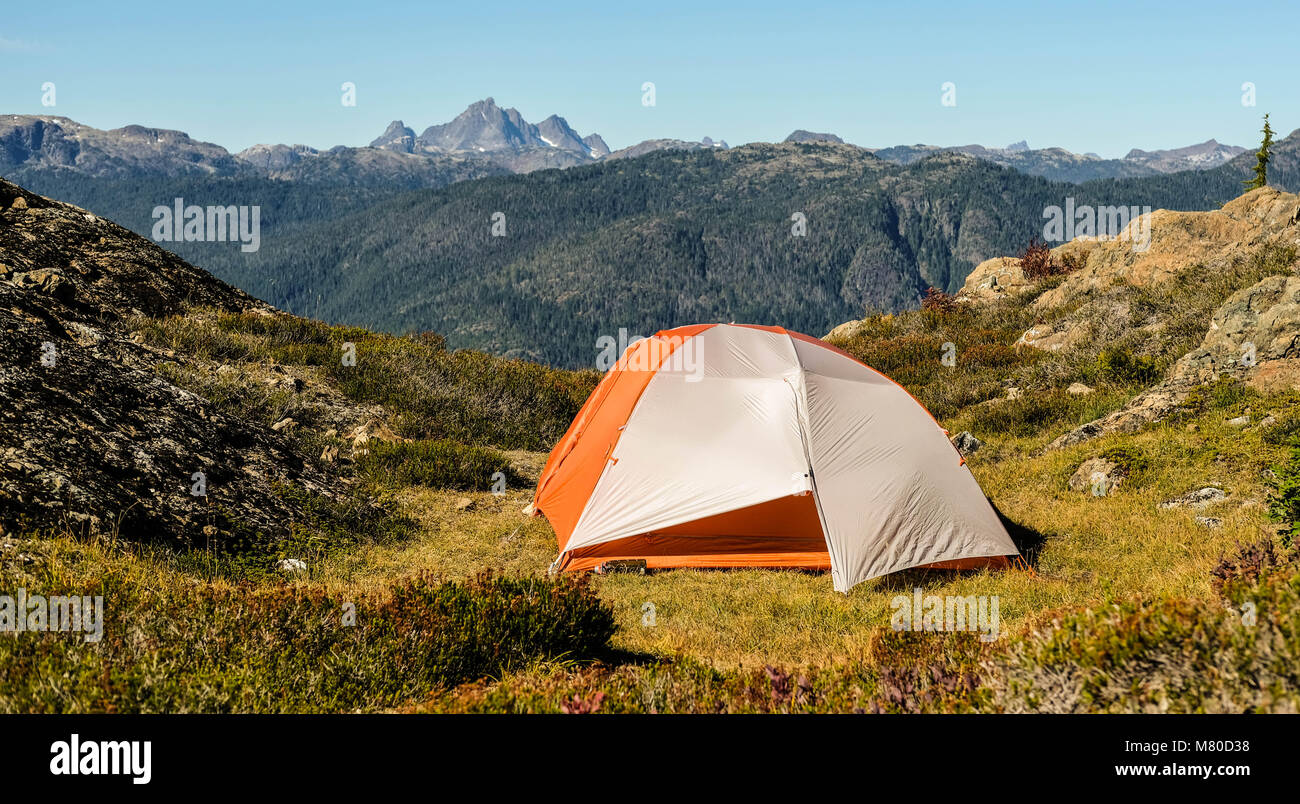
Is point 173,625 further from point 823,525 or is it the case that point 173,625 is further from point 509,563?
point 823,525

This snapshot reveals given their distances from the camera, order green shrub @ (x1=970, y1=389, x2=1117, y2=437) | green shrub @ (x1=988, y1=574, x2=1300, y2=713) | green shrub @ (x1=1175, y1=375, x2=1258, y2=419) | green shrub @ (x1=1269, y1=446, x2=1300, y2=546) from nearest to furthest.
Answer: green shrub @ (x1=988, y1=574, x2=1300, y2=713) < green shrub @ (x1=1269, y1=446, x2=1300, y2=546) < green shrub @ (x1=1175, y1=375, x2=1258, y2=419) < green shrub @ (x1=970, y1=389, x2=1117, y2=437)

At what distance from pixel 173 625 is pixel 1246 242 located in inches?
961

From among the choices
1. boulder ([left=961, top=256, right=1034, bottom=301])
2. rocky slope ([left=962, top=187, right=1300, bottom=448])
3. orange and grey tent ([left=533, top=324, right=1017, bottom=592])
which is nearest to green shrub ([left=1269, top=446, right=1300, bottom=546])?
orange and grey tent ([left=533, top=324, right=1017, bottom=592])

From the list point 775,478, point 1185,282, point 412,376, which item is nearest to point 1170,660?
point 775,478

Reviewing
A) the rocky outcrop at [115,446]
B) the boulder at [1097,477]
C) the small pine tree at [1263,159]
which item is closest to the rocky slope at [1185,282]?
the boulder at [1097,477]

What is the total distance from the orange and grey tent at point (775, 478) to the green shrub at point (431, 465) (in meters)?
2.83

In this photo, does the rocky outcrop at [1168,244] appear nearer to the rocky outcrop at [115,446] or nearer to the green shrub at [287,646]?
the green shrub at [287,646]

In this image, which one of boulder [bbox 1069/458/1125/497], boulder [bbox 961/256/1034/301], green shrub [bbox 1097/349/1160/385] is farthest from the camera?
boulder [bbox 961/256/1034/301]

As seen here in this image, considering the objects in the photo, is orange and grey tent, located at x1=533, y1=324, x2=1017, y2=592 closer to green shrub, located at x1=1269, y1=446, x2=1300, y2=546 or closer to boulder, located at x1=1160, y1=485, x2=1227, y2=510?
boulder, located at x1=1160, y1=485, x2=1227, y2=510

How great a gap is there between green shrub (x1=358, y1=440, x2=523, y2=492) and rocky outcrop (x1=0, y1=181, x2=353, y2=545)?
1.18m

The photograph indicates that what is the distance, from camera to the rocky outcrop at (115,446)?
6.58m

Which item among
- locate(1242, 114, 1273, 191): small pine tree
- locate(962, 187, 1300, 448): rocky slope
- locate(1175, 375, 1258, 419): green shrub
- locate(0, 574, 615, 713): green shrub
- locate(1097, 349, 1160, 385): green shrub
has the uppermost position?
locate(1242, 114, 1273, 191): small pine tree

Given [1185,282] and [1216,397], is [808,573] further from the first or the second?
[1185,282]

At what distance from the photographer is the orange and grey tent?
8820 mm
